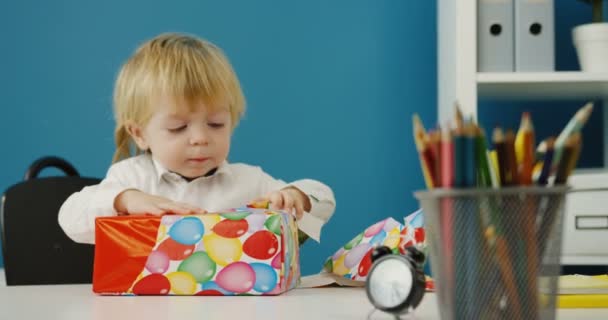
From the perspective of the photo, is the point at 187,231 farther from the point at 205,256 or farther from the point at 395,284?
the point at 395,284

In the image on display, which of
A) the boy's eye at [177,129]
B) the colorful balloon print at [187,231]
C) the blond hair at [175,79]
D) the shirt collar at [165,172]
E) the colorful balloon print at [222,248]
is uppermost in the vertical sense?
the blond hair at [175,79]

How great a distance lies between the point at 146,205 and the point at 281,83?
4.22 feet

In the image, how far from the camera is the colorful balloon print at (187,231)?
101cm

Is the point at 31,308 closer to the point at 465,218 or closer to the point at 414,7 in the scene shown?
the point at 465,218

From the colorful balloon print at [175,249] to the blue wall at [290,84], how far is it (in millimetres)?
1321

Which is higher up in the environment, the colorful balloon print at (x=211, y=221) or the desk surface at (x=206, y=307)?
the colorful balloon print at (x=211, y=221)

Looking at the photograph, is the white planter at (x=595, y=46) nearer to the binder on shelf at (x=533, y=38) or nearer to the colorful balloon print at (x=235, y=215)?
the binder on shelf at (x=533, y=38)

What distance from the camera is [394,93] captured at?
2355mm

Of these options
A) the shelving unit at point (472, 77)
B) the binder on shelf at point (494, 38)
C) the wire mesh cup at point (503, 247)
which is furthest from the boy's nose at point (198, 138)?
the binder on shelf at point (494, 38)

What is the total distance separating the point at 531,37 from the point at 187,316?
1.44 metres

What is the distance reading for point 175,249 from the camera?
1015mm

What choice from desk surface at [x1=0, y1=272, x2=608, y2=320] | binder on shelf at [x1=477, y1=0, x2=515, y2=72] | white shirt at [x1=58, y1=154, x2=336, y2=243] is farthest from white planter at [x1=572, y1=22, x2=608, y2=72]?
desk surface at [x1=0, y1=272, x2=608, y2=320]

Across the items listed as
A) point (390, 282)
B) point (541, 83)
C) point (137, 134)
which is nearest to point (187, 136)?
point (137, 134)

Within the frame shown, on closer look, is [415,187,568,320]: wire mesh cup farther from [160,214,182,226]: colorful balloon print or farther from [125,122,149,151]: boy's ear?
[125,122,149,151]: boy's ear
